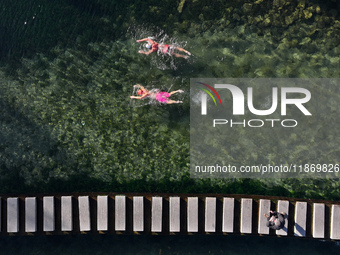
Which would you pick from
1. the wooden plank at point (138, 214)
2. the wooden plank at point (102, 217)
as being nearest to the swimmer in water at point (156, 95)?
the wooden plank at point (138, 214)

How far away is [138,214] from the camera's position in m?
10.6

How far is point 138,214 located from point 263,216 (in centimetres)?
392

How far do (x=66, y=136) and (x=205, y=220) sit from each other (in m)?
5.37

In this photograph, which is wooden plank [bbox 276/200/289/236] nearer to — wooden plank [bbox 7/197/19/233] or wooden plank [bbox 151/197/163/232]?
wooden plank [bbox 151/197/163/232]

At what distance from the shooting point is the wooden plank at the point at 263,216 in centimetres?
1036

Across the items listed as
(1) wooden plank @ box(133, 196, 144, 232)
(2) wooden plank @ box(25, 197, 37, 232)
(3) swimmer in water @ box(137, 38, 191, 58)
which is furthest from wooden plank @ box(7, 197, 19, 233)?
(3) swimmer in water @ box(137, 38, 191, 58)

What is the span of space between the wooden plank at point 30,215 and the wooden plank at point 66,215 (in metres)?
0.90

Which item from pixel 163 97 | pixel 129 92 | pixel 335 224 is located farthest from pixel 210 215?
pixel 129 92

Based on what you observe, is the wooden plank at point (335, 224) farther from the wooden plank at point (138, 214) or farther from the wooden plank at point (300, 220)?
the wooden plank at point (138, 214)

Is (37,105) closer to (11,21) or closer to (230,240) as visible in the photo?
(11,21)

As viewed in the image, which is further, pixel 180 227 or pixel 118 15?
pixel 118 15

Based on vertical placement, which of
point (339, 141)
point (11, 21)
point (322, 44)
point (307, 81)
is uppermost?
point (11, 21)

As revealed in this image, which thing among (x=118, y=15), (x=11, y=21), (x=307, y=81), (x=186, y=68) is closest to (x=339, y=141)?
(x=307, y=81)

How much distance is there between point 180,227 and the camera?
10.7 metres
